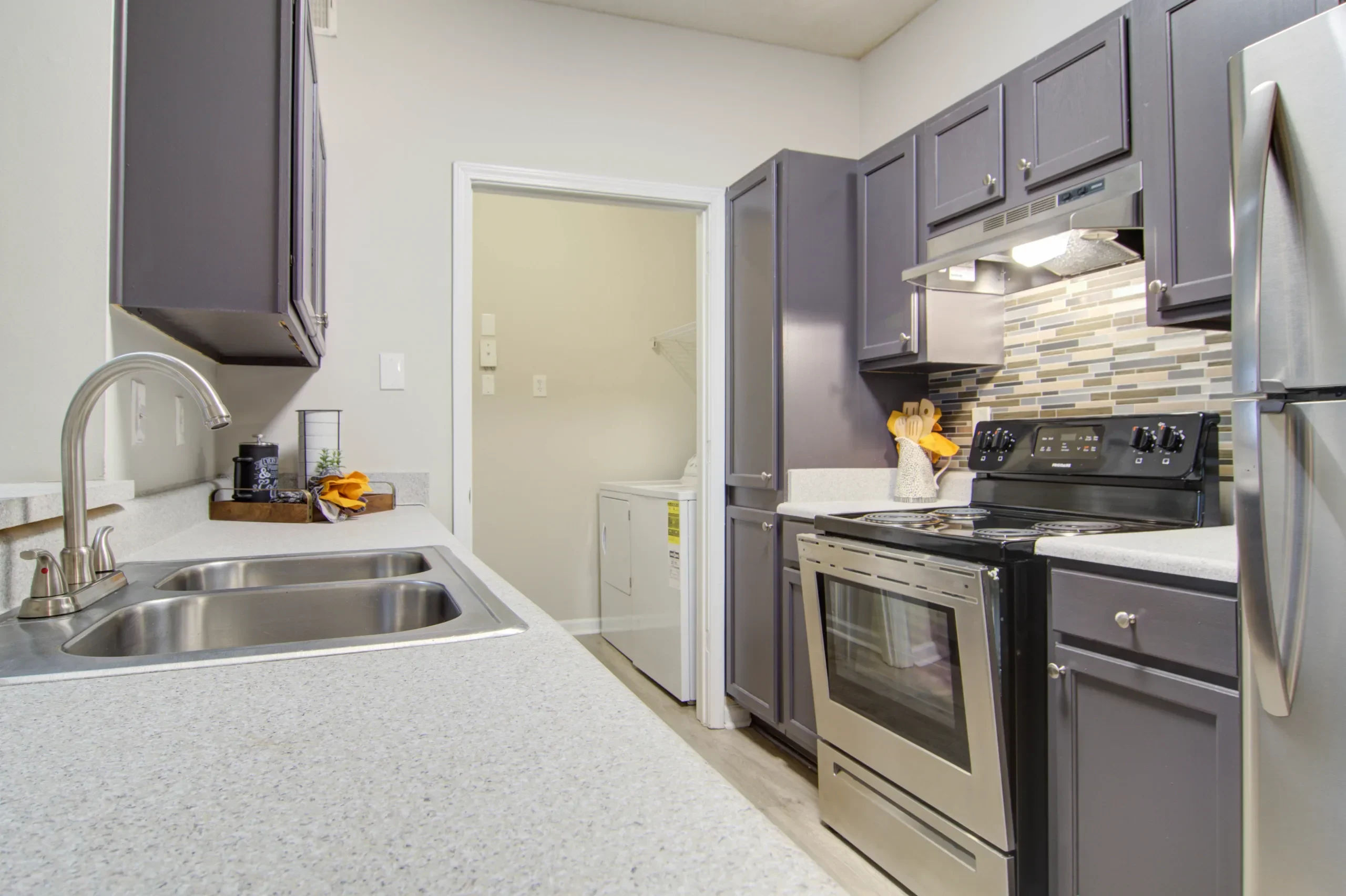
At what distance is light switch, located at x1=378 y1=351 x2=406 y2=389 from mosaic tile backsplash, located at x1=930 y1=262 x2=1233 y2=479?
184 centimetres

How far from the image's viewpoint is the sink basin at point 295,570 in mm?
1186

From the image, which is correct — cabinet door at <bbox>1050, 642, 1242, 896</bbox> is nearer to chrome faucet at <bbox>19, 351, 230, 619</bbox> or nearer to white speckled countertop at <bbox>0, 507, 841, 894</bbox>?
white speckled countertop at <bbox>0, 507, 841, 894</bbox>

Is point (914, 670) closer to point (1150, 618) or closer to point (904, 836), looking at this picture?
point (904, 836)

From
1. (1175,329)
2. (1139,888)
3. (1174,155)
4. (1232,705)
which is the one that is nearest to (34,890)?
(1232,705)

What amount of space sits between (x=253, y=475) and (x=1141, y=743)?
2.06 meters

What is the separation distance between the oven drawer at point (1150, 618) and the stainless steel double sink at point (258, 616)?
1078 millimetres

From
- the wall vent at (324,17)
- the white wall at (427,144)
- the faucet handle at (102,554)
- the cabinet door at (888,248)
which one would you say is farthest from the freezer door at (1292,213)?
the wall vent at (324,17)

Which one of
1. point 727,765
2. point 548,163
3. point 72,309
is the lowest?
point 727,765

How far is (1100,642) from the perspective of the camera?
1.37 m

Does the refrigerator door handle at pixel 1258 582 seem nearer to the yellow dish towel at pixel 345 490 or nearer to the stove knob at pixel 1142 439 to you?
the stove knob at pixel 1142 439

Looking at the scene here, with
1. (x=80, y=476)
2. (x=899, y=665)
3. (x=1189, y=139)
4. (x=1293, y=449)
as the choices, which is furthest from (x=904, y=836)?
(x=80, y=476)

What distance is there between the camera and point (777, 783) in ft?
7.63

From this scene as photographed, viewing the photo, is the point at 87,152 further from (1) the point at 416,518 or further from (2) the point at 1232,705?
(2) the point at 1232,705

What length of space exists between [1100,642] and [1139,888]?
1.35 feet
